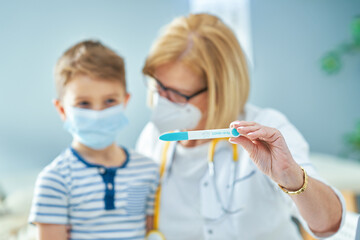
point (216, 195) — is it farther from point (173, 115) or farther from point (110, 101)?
point (110, 101)

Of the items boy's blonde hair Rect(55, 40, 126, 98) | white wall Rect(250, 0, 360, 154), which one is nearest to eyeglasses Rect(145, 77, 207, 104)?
boy's blonde hair Rect(55, 40, 126, 98)

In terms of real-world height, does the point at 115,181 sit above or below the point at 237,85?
below

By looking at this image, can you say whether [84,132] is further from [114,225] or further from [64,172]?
[114,225]

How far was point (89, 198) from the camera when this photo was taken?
110 centimetres

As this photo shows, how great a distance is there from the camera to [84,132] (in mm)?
1154

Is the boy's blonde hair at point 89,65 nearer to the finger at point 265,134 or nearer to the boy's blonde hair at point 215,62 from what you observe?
the boy's blonde hair at point 215,62

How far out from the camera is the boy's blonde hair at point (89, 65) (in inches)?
44.9

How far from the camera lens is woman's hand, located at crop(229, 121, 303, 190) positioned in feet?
2.58

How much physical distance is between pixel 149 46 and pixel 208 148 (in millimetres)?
1545

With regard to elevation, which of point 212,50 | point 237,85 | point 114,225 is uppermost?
point 212,50

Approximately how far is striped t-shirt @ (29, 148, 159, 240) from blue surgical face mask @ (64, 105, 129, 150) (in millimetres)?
59

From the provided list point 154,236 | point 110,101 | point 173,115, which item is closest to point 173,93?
point 173,115

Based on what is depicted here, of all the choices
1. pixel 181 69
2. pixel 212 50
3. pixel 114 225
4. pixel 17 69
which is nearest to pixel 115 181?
pixel 114 225

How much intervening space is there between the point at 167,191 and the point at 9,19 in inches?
60.8
